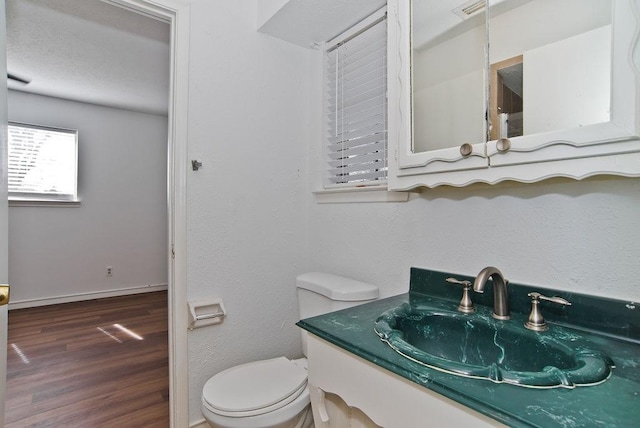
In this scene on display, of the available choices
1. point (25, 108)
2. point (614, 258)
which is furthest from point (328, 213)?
point (25, 108)

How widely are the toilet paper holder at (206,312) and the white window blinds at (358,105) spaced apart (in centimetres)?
82

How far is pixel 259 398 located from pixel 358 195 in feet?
3.03

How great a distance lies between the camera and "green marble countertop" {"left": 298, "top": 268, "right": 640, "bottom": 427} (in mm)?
526

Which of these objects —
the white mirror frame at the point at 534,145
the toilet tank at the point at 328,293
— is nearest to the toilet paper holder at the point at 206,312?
the toilet tank at the point at 328,293

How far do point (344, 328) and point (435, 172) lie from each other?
1.83 ft

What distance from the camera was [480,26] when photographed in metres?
0.99

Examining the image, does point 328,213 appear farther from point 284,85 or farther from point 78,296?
point 78,296

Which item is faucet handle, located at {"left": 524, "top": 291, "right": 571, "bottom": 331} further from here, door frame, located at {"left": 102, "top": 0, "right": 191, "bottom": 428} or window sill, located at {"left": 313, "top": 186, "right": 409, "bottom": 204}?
door frame, located at {"left": 102, "top": 0, "right": 191, "bottom": 428}

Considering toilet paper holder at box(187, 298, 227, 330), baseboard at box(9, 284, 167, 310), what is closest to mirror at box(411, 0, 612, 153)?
toilet paper holder at box(187, 298, 227, 330)

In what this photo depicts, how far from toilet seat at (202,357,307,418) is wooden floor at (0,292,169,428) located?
65cm

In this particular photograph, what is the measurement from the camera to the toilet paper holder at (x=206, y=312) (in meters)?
1.45

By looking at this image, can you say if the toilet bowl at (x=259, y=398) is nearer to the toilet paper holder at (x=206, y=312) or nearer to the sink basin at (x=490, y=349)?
the toilet paper holder at (x=206, y=312)

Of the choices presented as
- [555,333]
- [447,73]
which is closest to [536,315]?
[555,333]

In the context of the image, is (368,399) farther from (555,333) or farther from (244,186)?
(244,186)
